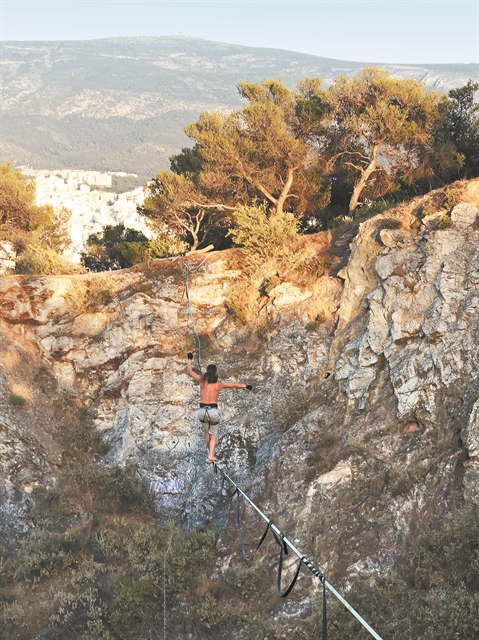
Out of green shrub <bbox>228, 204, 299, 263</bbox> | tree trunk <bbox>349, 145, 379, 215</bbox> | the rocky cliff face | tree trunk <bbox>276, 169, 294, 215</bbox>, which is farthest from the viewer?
tree trunk <bbox>276, 169, 294, 215</bbox>

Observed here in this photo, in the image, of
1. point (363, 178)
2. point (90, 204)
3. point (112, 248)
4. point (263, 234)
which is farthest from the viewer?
point (90, 204)

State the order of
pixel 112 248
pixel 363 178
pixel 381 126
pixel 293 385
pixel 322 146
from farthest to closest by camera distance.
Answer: pixel 112 248
pixel 322 146
pixel 363 178
pixel 381 126
pixel 293 385

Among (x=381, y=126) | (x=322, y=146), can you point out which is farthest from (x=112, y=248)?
(x=381, y=126)

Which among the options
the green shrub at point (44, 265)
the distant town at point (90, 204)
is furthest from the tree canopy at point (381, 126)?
the distant town at point (90, 204)

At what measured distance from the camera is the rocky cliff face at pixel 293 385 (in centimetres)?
1084

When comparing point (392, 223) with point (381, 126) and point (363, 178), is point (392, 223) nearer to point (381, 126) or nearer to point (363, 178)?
point (363, 178)

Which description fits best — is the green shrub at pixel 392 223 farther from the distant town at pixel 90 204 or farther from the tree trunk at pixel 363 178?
the distant town at pixel 90 204

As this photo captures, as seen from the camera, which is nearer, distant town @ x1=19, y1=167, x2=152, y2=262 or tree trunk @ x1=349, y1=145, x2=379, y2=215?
tree trunk @ x1=349, y1=145, x2=379, y2=215

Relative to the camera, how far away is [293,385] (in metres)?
15.3

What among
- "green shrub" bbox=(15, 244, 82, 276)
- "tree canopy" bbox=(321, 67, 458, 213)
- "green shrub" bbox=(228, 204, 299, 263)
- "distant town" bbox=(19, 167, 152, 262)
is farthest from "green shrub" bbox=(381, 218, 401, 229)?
"distant town" bbox=(19, 167, 152, 262)

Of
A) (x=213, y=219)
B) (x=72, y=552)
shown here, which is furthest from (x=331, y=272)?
(x=72, y=552)

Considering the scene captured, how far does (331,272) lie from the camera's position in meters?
17.0

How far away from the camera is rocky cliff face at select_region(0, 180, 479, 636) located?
10836 millimetres

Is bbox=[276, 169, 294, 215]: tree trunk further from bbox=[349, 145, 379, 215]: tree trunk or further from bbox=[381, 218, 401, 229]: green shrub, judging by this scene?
bbox=[381, 218, 401, 229]: green shrub
